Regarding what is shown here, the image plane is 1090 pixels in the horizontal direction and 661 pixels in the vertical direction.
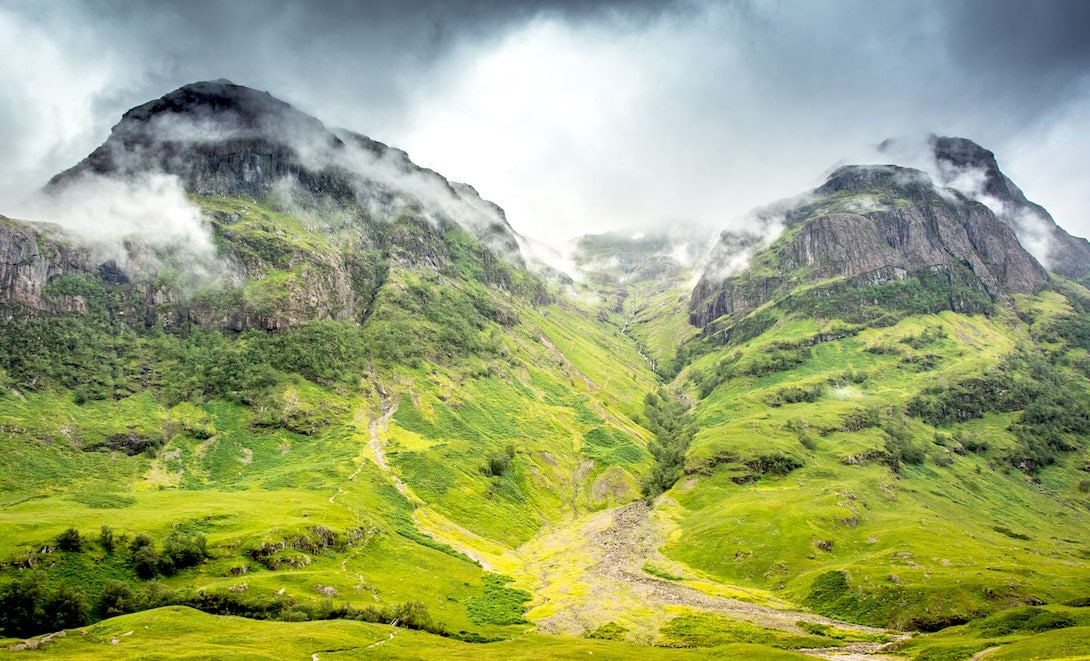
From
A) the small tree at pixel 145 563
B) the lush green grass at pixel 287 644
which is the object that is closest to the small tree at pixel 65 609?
the lush green grass at pixel 287 644

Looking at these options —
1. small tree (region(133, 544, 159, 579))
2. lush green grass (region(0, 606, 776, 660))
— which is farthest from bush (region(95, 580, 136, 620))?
lush green grass (region(0, 606, 776, 660))

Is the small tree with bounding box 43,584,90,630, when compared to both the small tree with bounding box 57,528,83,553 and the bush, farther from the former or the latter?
the small tree with bounding box 57,528,83,553

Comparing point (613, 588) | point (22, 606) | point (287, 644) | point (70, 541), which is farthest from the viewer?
point (613, 588)

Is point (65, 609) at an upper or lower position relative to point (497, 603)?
upper

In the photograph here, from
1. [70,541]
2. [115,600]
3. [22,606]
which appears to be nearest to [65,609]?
[22,606]

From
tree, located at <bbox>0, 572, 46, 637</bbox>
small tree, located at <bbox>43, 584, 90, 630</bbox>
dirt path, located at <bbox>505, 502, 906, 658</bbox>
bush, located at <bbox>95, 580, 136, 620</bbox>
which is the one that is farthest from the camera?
dirt path, located at <bbox>505, 502, 906, 658</bbox>

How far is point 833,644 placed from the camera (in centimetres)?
9431

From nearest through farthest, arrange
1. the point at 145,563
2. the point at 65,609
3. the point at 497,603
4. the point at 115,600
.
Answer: the point at 65,609, the point at 115,600, the point at 145,563, the point at 497,603

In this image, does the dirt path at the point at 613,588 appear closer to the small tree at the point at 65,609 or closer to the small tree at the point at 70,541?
the small tree at the point at 65,609

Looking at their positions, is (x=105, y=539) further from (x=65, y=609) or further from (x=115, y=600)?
(x=65, y=609)

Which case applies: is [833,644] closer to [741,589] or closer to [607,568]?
[741,589]

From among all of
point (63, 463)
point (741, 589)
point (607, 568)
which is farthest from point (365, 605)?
point (63, 463)

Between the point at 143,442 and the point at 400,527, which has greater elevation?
the point at 143,442

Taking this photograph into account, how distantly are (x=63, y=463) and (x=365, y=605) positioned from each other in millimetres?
111387
